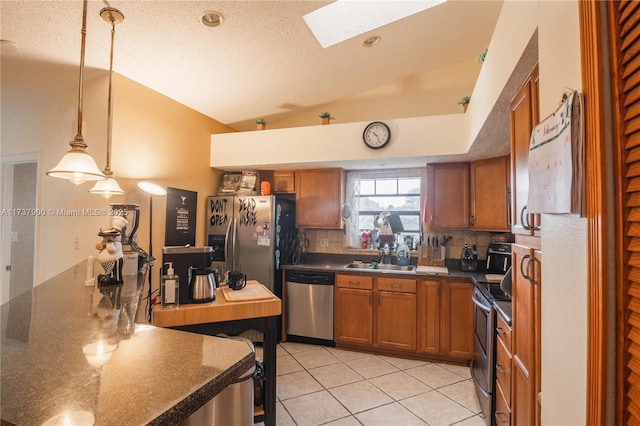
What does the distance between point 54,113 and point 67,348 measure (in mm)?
2964

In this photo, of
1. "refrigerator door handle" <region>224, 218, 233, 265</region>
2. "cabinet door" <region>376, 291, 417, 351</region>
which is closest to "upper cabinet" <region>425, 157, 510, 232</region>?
Result: "cabinet door" <region>376, 291, 417, 351</region>

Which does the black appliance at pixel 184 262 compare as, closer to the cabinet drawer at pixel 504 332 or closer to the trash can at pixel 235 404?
the trash can at pixel 235 404

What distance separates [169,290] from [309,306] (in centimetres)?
202

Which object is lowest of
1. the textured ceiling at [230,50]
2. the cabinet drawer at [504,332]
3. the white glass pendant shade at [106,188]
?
the cabinet drawer at [504,332]

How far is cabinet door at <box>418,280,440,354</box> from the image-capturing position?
118 inches

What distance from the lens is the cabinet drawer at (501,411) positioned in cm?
164

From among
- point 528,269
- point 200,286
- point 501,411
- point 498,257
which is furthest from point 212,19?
point 498,257

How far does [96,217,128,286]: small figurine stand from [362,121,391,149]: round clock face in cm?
238

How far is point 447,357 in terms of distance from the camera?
9.82ft

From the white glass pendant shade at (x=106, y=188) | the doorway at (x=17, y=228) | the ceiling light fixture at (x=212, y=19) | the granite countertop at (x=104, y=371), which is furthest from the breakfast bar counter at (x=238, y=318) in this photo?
the doorway at (x=17, y=228)

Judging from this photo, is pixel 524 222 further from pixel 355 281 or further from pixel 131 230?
pixel 131 230

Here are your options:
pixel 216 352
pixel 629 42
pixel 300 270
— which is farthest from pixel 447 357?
pixel 629 42

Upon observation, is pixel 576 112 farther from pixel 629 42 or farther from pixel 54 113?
pixel 54 113

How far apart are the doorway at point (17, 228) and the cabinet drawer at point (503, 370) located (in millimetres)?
4441
